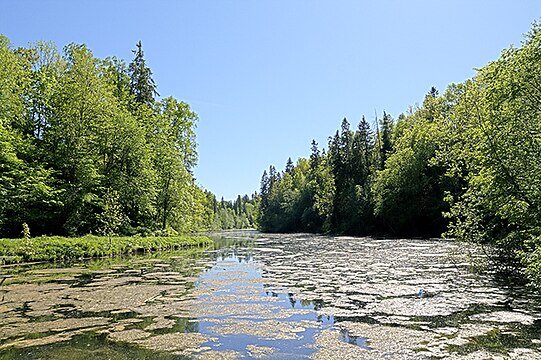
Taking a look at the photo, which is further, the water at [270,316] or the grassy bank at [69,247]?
the grassy bank at [69,247]

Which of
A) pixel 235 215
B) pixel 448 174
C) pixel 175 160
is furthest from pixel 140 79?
pixel 235 215

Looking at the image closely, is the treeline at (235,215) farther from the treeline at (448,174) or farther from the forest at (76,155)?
the forest at (76,155)

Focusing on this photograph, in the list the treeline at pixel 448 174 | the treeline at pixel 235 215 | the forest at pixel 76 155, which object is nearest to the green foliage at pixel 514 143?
the treeline at pixel 448 174

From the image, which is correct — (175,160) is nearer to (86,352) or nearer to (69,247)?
(69,247)

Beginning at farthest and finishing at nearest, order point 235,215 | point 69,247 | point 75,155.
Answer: point 235,215 → point 75,155 → point 69,247

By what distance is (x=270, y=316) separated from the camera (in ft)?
31.5

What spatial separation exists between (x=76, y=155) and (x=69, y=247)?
8.97 m

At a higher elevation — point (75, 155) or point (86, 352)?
point (75, 155)

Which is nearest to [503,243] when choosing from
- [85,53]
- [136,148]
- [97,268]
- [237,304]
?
[237,304]

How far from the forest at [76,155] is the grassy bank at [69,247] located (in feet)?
5.54

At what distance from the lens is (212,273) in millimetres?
17828

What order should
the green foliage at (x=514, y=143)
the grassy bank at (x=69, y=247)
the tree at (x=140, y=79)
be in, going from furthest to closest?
1. the tree at (x=140, y=79)
2. the grassy bank at (x=69, y=247)
3. the green foliage at (x=514, y=143)

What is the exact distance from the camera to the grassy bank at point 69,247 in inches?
829

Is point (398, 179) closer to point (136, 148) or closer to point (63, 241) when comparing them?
point (136, 148)
